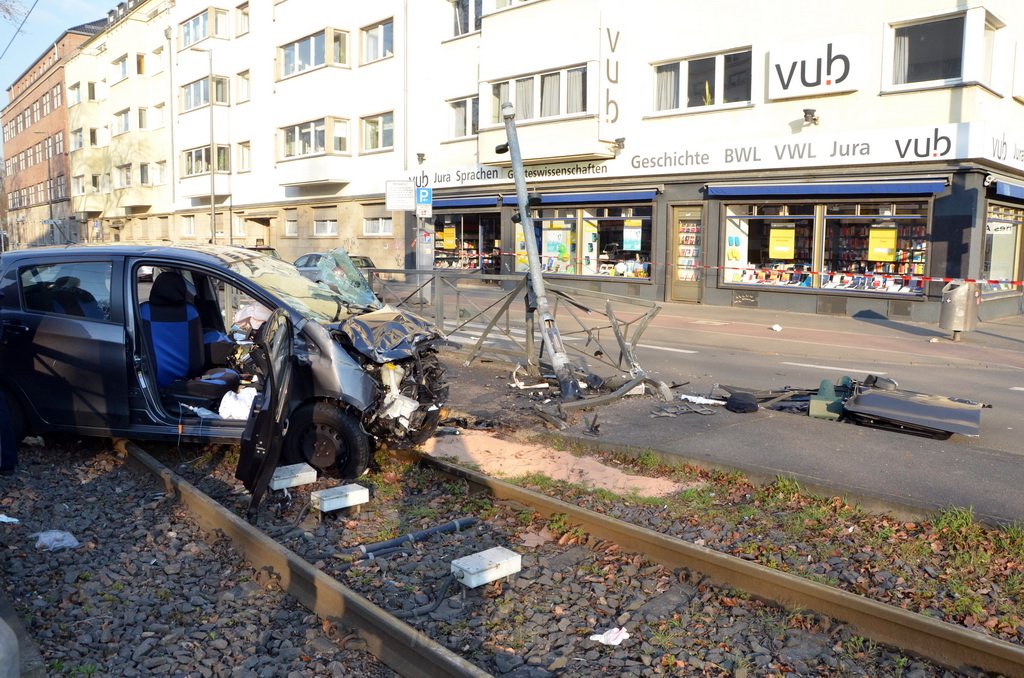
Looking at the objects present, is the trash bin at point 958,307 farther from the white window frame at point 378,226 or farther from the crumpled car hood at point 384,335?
the white window frame at point 378,226

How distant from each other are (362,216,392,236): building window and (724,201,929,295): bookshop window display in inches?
591

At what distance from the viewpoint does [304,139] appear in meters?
35.4

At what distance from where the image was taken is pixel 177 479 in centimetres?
607

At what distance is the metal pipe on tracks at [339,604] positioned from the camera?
3609 mm

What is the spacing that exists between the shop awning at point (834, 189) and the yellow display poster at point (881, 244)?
875 mm

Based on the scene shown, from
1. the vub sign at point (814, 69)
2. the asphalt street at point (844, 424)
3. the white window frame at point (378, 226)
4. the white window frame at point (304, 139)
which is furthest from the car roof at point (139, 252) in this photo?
the white window frame at point (304, 139)

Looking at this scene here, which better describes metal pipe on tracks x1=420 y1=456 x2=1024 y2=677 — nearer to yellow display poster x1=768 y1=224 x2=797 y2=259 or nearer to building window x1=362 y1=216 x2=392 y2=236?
yellow display poster x1=768 y1=224 x2=797 y2=259

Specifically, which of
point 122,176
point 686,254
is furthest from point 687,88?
point 122,176

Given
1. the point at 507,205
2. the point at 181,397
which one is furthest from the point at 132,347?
the point at 507,205

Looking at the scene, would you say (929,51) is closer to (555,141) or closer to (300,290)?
(555,141)

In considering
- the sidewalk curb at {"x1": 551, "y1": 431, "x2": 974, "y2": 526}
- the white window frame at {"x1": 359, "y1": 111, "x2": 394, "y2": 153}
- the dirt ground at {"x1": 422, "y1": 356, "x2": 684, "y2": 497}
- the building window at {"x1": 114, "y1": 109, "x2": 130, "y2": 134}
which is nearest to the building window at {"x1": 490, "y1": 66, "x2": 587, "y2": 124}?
the white window frame at {"x1": 359, "y1": 111, "x2": 394, "y2": 153}

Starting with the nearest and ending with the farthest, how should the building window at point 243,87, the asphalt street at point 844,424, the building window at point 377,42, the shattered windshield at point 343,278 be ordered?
the asphalt street at point 844,424 → the shattered windshield at point 343,278 → the building window at point 377,42 → the building window at point 243,87

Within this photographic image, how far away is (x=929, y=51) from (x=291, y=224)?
2686cm

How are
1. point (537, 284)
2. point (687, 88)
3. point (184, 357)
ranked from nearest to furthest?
point (184, 357), point (537, 284), point (687, 88)
